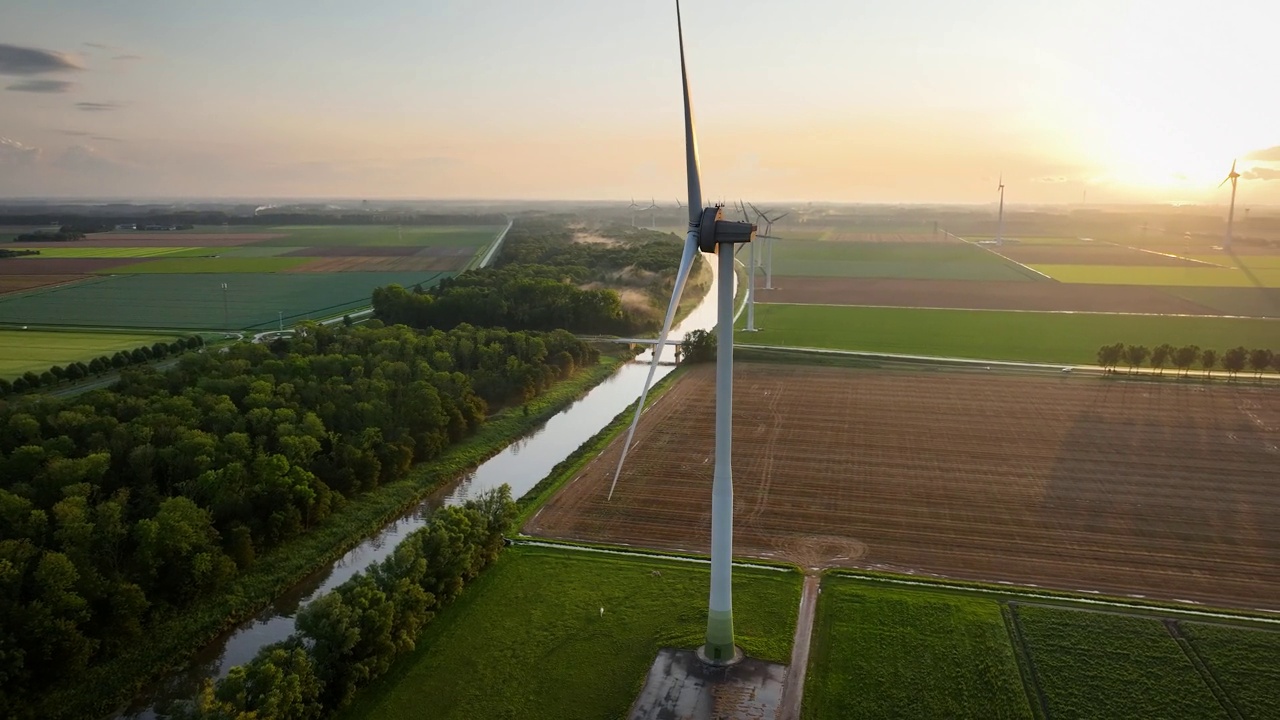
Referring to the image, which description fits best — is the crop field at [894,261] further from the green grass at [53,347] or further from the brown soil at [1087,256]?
the green grass at [53,347]

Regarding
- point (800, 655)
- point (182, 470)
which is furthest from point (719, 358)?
point (182, 470)

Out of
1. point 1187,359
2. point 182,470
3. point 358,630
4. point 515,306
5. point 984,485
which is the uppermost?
point 515,306

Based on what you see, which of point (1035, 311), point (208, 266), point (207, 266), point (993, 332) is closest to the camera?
point (993, 332)

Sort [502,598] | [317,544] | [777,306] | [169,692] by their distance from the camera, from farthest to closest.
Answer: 1. [777,306]
2. [317,544]
3. [502,598]
4. [169,692]

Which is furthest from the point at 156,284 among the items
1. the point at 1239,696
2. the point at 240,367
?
the point at 1239,696

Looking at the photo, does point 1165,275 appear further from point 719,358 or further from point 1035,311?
point 719,358

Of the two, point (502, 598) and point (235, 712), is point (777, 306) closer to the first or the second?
point (502, 598)

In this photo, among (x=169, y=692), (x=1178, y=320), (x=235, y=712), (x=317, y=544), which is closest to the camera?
(x=235, y=712)
